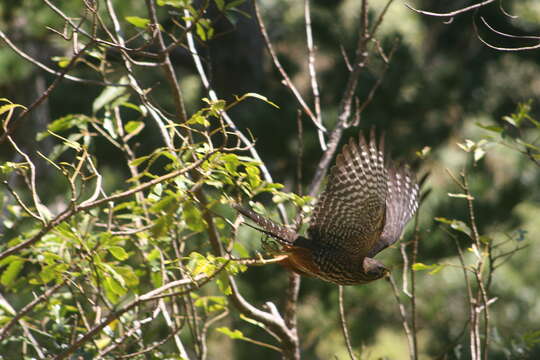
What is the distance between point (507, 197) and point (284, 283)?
55.4 inches

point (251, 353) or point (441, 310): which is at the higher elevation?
point (441, 310)

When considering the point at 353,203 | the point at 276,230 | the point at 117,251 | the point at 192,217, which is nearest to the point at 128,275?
the point at 117,251

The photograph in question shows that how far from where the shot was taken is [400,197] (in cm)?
231

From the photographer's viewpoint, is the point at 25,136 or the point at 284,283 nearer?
the point at 284,283

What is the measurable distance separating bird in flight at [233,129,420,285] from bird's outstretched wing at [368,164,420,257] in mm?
97

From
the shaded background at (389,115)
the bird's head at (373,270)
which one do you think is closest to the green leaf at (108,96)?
the bird's head at (373,270)

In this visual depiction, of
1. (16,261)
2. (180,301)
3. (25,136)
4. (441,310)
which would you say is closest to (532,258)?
(441,310)

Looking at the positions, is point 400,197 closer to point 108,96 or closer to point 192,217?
point 108,96

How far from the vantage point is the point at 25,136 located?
441 cm

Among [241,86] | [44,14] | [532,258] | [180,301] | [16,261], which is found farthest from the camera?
[532,258]

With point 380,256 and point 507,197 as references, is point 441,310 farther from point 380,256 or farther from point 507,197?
point 380,256

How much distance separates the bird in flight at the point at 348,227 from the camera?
5.70 feet

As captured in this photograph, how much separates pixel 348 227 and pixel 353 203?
0.08 m

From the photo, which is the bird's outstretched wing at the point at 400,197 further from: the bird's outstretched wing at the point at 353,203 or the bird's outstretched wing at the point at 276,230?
the bird's outstretched wing at the point at 276,230
